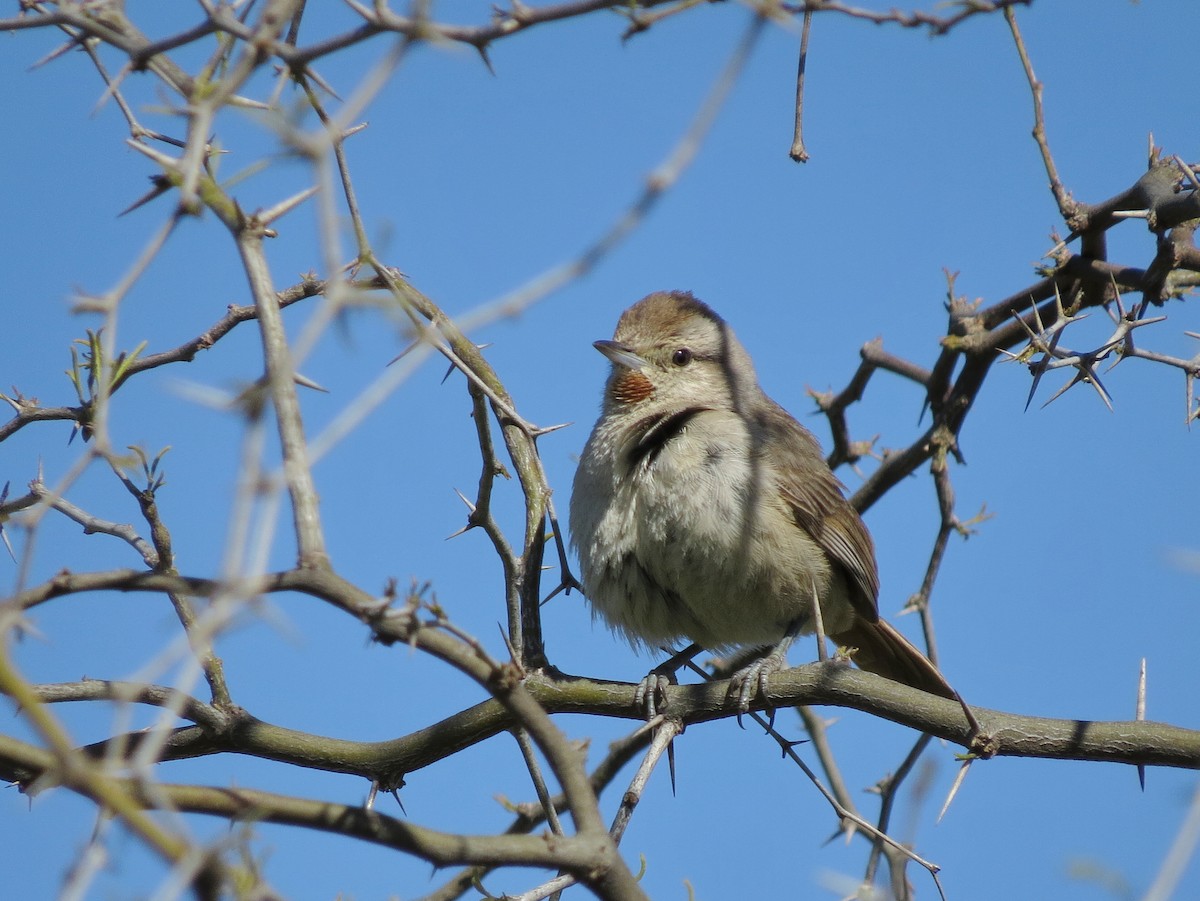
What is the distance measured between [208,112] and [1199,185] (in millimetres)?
2774

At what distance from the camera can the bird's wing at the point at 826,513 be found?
5.28 meters

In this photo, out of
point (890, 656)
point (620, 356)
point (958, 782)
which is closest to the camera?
point (958, 782)

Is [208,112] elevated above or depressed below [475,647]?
above

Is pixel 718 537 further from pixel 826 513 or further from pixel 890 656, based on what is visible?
pixel 890 656

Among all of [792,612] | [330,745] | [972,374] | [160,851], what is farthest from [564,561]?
[160,851]

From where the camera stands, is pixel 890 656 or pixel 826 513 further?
pixel 890 656

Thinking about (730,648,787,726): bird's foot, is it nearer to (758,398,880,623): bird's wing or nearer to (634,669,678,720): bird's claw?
(634,669,678,720): bird's claw

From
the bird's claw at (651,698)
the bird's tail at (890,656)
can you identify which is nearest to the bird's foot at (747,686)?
the bird's claw at (651,698)

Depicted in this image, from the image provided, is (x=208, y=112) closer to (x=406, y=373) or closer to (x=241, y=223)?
(x=241, y=223)

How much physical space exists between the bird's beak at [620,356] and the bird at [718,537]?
58 millimetres

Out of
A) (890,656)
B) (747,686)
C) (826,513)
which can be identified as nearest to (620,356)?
(826,513)

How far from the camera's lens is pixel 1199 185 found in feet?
11.5

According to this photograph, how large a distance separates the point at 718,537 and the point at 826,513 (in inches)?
27.9

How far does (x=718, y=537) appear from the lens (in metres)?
4.91
